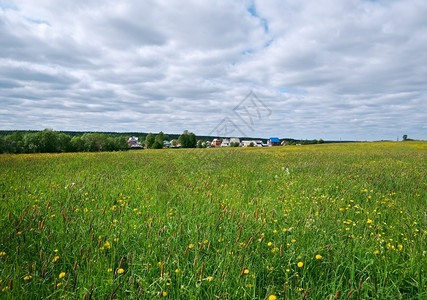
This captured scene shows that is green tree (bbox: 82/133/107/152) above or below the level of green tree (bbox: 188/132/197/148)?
below

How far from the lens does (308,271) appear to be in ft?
7.78

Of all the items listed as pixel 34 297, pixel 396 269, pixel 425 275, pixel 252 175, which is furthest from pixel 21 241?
pixel 252 175

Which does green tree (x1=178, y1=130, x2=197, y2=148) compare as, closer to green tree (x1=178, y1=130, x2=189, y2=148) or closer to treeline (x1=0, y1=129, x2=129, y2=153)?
green tree (x1=178, y1=130, x2=189, y2=148)

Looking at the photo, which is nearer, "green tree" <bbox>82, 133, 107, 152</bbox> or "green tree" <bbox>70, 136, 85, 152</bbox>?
"green tree" <bbox>70, 136, 85, 152</bbox>

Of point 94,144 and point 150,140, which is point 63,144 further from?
point 150,140

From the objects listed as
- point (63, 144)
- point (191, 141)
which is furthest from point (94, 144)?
point (191, 141)

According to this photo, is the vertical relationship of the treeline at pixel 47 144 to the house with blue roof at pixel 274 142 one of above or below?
below

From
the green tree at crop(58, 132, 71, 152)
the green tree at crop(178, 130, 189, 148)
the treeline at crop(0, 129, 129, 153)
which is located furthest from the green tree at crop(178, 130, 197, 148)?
the green tree at crop(58, 132, 71, 152)

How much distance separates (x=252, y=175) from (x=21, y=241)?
21.6ft

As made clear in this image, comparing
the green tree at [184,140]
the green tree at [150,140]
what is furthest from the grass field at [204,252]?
the green tree at [150,140]

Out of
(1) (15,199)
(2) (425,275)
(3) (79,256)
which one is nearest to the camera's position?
(2) (425,275)

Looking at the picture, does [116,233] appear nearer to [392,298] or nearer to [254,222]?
[254,222]

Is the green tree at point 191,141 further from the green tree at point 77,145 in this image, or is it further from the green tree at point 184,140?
the green tree at point 77,145

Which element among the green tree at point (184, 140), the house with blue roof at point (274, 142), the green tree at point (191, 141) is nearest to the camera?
the green tree at point (184, 140)
